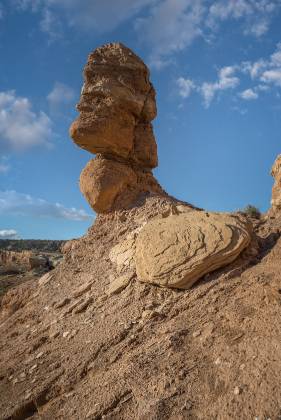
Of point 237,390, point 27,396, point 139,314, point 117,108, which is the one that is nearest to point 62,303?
point 139,314

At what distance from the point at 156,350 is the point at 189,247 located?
1.90m

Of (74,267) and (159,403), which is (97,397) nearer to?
(159,403)

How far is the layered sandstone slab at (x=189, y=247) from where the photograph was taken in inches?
233

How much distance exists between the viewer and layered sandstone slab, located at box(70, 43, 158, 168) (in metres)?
10.1

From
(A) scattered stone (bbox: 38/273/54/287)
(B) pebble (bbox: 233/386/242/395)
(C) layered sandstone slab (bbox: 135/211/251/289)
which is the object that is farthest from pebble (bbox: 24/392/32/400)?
(A) scattered stone (bbox: 38/273/54/287)

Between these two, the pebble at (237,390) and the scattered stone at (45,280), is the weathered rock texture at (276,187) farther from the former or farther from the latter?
the scattered stone at (45,280)

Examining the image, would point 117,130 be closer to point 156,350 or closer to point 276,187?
point 276,187

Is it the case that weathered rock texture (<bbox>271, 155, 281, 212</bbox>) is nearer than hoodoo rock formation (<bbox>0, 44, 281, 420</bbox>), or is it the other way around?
hoodoo rock formation (<bbox>0, 44, 281, 420</bbox>)

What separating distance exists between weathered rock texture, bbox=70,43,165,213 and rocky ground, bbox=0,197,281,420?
271cm

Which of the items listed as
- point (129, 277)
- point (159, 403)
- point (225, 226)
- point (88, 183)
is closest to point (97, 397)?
point (159, 403)

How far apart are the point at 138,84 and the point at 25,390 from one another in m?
8.77

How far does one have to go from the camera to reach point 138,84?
35.5 ft

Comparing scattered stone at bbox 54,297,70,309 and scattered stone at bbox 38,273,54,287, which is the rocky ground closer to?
scattered stone at bbox 54,297,70,309

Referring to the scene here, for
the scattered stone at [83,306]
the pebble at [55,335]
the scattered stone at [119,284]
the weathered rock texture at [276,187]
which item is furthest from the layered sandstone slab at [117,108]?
the pebble at [55,335]
